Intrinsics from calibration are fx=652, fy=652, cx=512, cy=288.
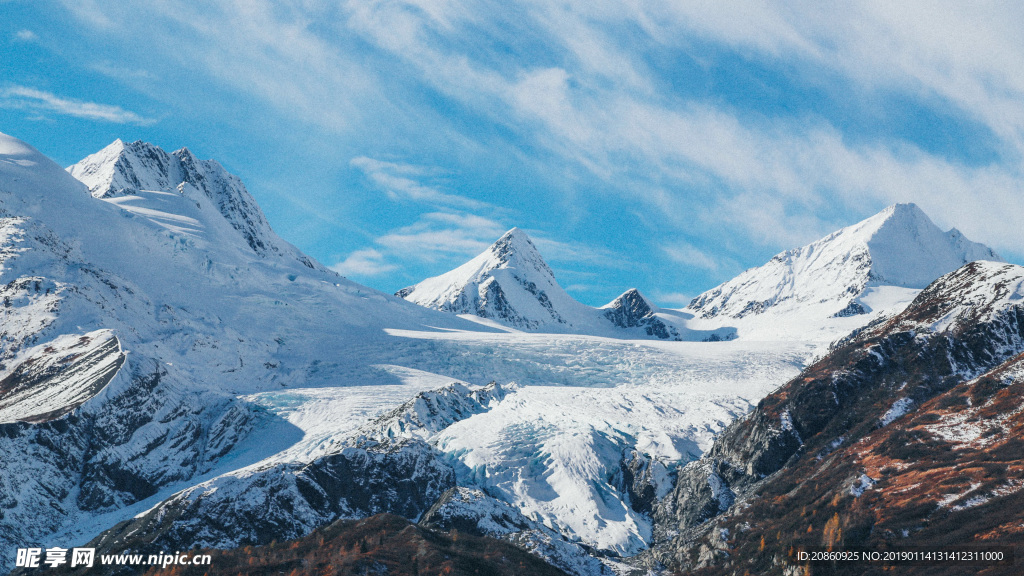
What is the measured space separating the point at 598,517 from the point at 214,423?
43.5 metres

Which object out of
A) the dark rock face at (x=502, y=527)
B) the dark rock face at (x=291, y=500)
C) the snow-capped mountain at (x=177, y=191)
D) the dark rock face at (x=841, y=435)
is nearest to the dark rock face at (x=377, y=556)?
the dark rock face at (x=502, y=527)

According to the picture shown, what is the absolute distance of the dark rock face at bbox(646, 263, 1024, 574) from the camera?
36.8 metres

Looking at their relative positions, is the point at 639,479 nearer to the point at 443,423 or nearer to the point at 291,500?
the point at 443,423

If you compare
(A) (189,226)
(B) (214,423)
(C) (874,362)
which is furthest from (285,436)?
(A) (189,226)

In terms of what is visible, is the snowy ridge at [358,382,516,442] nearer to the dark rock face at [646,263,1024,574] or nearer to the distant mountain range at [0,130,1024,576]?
the distant mountain range at [0,130,1024,576]

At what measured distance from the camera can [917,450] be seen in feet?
126

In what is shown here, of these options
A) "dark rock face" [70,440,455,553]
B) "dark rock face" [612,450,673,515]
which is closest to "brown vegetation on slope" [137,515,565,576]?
"dark rock face" [70,440,455,553]

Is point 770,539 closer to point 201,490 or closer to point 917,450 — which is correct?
point 917,450

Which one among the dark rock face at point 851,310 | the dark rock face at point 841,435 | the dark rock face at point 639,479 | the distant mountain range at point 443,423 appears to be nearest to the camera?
the dark rock face at point 841,435

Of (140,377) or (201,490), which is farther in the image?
(140,377)

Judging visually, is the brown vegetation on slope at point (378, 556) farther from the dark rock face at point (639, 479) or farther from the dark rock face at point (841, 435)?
the dark rock face at point (639, 479)

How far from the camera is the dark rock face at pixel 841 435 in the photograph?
36.8 m

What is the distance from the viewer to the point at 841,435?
162 feet

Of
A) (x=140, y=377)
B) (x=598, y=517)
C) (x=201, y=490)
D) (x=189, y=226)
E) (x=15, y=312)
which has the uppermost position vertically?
(x=189, y=226)
